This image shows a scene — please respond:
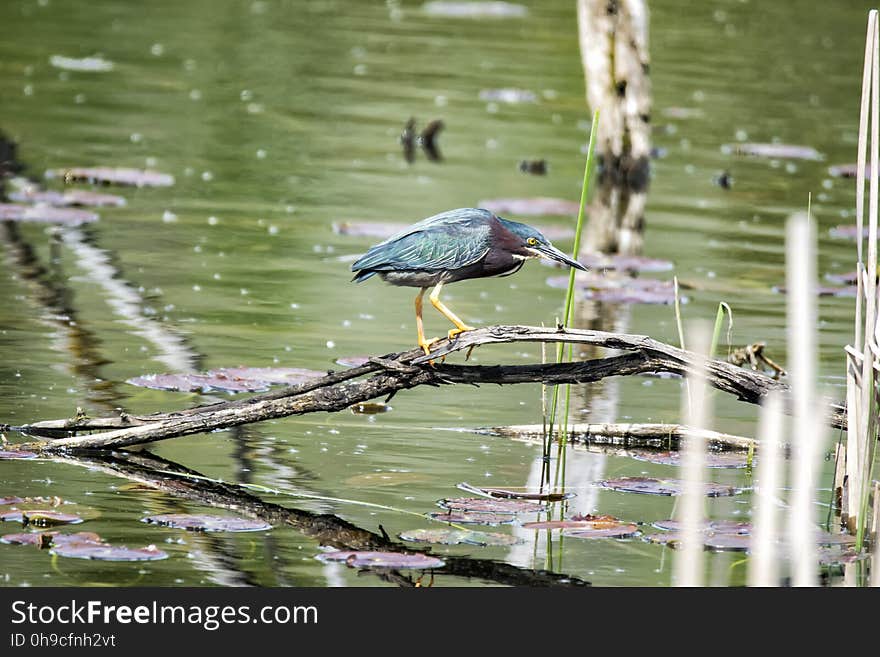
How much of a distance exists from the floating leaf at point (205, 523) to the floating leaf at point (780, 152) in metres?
10.2

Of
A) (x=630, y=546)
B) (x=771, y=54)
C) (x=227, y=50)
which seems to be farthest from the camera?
(x=771, y=54)

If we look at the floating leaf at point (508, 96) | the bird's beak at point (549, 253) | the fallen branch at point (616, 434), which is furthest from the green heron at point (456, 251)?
the floating leaf at point (508, 96)

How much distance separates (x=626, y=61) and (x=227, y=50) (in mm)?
7395

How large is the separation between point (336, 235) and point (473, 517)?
539cm

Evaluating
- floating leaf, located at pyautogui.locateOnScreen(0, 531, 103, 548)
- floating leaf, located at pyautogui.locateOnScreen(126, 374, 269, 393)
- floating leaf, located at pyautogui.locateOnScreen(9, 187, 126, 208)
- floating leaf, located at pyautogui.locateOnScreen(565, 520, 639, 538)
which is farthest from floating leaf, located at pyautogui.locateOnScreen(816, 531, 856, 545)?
floating leaf, located at pyautogui.locateOnScreen(9, 187, 126, 208)

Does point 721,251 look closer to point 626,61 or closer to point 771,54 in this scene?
point 626,61

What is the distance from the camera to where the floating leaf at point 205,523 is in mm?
5152

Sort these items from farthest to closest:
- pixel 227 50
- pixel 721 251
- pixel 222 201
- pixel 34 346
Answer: pixel 227 50
pixel 222 201
pixel 721 251
pixel 34 346

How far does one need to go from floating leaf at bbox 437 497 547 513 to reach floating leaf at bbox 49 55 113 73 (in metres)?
12.0

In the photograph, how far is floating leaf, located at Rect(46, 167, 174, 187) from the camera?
38.1 feet

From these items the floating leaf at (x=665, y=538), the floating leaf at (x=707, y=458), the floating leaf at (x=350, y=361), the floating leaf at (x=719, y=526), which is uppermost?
the floating leaf at (x=350, y=361)

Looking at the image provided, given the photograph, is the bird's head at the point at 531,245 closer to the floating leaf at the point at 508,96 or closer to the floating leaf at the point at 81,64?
the floating leaf at the point at 508,96
